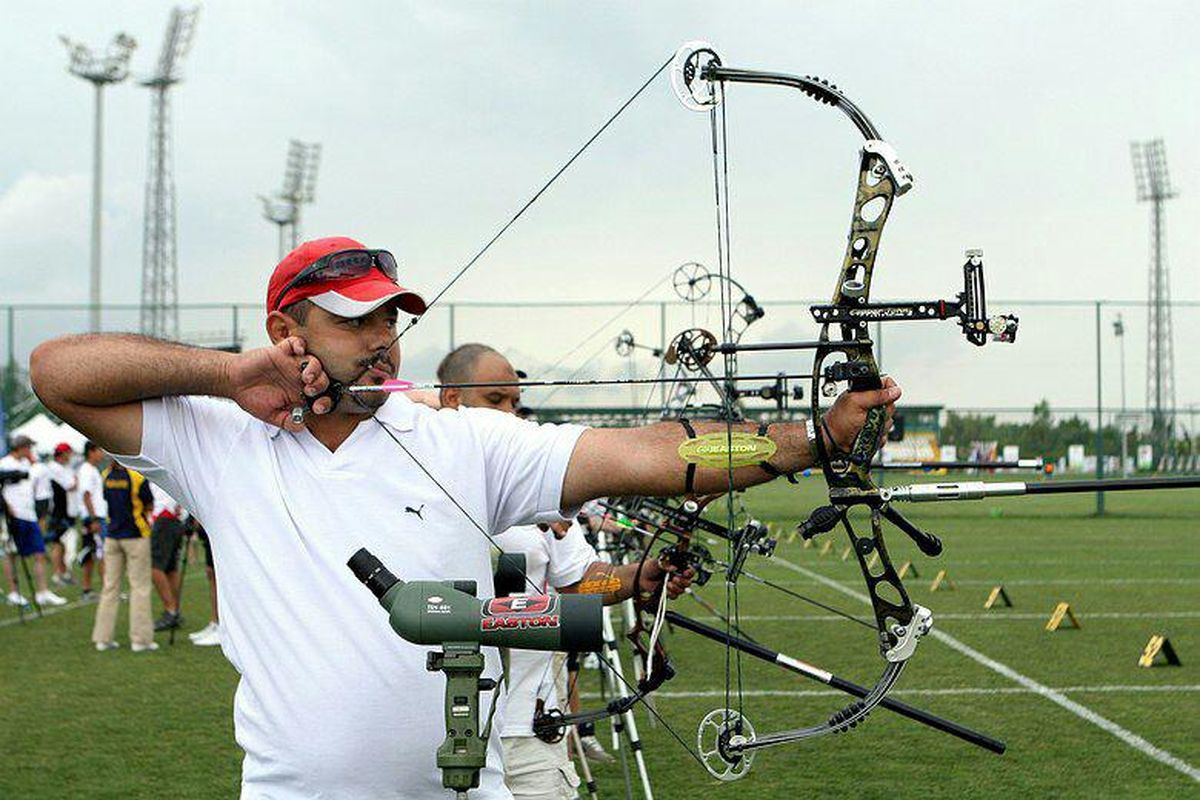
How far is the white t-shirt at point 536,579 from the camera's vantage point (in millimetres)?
4676

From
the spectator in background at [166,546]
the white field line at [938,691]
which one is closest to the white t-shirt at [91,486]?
the spectator in background at [166,546]

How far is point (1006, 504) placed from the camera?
31.3m

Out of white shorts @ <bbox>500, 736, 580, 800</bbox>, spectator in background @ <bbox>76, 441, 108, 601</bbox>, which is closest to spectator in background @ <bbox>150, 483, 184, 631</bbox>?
spectator in background @ <bbox>76, 441, 108, 601</bbox>

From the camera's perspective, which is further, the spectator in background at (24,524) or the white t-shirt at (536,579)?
the spectator in background at (24,524)

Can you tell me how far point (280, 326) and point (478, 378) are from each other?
84.8 inches

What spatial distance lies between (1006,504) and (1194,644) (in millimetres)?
20232

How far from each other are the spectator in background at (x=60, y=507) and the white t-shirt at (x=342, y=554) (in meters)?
15.2

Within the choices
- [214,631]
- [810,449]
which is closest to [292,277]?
[810,449]

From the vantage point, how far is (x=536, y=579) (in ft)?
16.2

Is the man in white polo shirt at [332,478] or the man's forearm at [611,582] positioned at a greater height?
the man in white polo shirt at [332,478]

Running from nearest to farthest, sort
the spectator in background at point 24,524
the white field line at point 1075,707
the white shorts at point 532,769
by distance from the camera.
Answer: the white shorts at point 532,769, the white field line at point 1075,707, the spectator in background at point 24,524

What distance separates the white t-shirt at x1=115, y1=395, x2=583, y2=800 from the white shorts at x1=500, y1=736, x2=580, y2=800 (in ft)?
6.41

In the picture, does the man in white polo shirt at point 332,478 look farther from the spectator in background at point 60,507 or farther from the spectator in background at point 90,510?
the spectator in background at point 60,507

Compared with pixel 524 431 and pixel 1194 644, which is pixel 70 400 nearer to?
pixel 524 431
